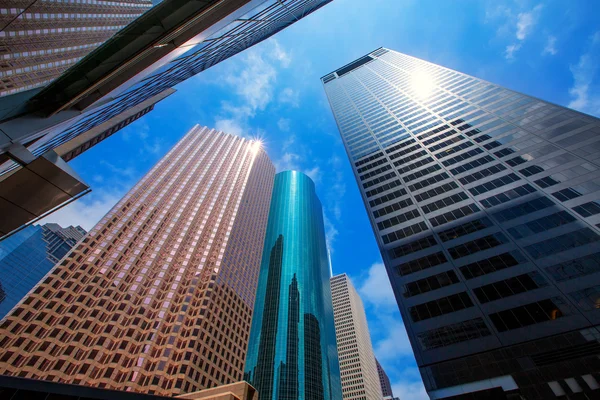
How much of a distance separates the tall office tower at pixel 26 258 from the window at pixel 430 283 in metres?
151

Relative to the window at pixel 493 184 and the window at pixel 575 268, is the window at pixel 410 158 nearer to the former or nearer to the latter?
the window at pixel 493 184

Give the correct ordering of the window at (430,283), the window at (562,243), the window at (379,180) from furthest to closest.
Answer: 1. the window at (379,180)
2. the window at (430,283)
3. the window at (562,243)

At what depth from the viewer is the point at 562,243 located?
35344mm

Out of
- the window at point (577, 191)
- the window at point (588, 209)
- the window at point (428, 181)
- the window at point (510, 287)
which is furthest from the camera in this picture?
the window at point (428, 181)

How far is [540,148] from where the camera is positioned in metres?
48.0

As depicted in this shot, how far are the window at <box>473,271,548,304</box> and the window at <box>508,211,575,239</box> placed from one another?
6.47 m

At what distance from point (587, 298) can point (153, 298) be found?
89427 millimetres

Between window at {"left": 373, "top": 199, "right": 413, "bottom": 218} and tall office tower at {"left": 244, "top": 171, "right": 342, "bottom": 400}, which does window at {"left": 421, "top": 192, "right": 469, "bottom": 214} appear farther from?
tall office tower at {"left": 244, "top": 171, "right": 342, "bottom": 400}

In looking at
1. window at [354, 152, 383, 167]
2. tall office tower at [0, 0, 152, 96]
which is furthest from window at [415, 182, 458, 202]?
tall office tower at [0, 0, 152, 96]

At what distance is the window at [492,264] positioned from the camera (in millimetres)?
36844

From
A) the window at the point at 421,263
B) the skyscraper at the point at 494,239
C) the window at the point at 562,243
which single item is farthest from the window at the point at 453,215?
the window at the point at 562,243

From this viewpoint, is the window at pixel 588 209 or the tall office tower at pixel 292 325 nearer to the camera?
the window at pixel 588 209

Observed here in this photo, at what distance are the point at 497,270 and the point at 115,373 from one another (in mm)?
77215

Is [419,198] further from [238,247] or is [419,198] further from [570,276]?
[238,247]
